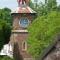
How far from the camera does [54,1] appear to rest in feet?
278

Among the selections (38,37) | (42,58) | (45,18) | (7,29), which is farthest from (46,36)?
(42,58)

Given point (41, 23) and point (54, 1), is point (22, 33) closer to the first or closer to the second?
point (41, 23)

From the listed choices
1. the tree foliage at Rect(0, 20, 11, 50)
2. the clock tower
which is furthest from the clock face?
the tree foliage at Rect(0, 20, 11, 50)

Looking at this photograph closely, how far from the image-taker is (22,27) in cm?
5297

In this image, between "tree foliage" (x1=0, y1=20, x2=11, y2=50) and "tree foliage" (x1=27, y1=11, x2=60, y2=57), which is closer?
"tree foliage" (x1=27, y1=11, x2=60, y2=57)

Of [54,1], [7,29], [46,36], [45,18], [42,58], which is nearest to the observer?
[42,58]

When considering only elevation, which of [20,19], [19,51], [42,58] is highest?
[42,58]

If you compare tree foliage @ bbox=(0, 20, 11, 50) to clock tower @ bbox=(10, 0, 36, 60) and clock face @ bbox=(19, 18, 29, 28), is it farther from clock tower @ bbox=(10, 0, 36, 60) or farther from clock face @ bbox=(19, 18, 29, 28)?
clock face @ bbox=(19, 18, 29, 28)

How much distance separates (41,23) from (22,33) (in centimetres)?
1028

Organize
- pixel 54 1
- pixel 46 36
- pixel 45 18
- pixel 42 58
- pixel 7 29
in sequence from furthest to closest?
1. pixel 54 1
2. pixel 7 29
3. pixel 45 18
4. pixel 46 36
5. pixel 42 58

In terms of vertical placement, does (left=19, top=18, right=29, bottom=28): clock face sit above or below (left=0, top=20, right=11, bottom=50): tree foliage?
above

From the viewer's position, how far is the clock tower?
2073 inches

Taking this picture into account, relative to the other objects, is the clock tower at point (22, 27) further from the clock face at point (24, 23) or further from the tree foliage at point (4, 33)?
the tree foliage at point (4, 33)

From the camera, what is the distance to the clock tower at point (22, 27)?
5266 centimetres
